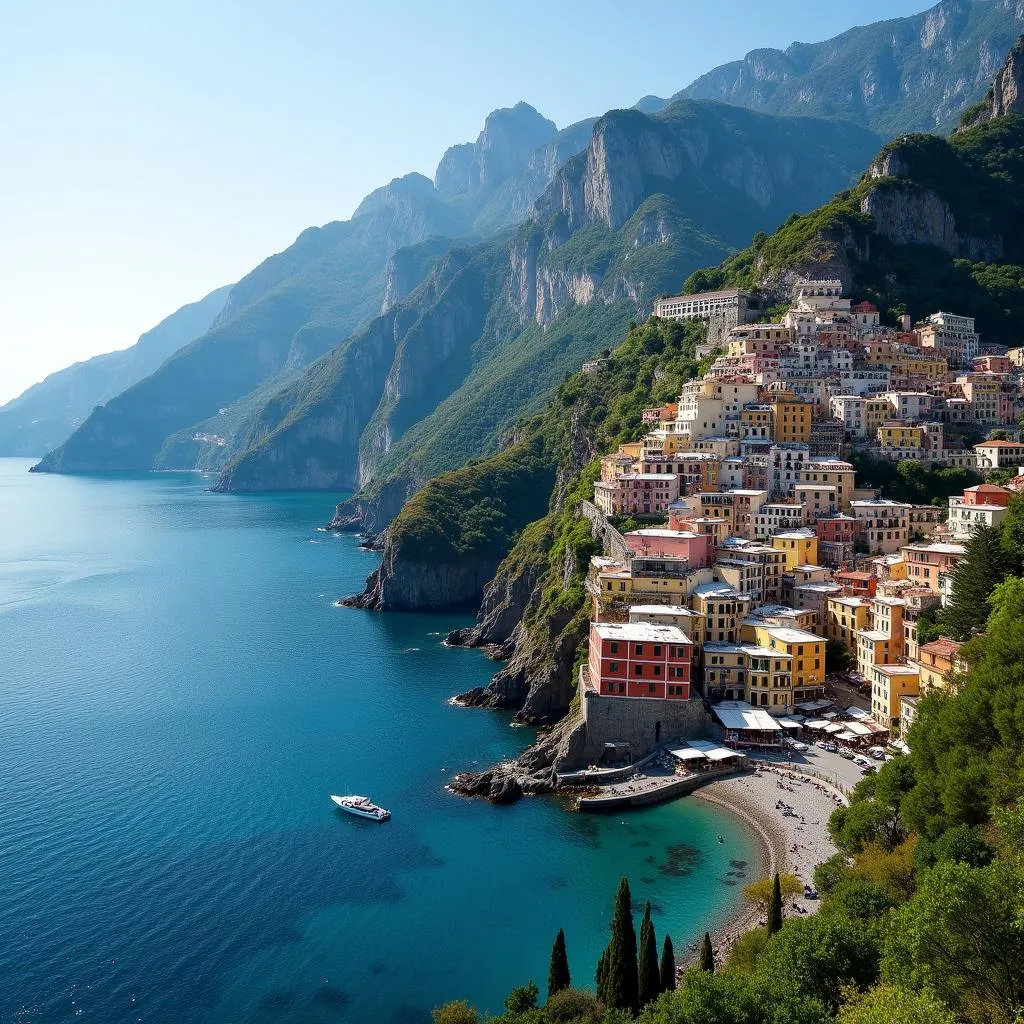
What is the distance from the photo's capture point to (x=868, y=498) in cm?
7438

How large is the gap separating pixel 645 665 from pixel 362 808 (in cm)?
1936

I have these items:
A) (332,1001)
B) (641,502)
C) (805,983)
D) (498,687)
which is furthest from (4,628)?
(805,983)

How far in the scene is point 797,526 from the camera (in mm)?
73312

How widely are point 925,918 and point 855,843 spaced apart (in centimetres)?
1770

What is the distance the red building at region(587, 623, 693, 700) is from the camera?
188 feet

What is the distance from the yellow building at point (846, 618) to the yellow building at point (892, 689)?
5.87 metres

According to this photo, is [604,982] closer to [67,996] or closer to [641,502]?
[67,996]

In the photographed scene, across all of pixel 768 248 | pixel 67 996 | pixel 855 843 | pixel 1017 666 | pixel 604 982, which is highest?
pixel 768 248

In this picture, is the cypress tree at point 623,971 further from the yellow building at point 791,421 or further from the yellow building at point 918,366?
the yellow building at point 918,366

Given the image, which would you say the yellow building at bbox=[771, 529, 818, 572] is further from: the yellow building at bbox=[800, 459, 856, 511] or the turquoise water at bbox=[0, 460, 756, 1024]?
the turquoise water at bbox=[0, 460, 756, 1024]

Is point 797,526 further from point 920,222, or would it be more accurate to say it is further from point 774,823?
point 920,222

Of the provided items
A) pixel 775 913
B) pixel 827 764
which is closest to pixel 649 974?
pixel 775 913

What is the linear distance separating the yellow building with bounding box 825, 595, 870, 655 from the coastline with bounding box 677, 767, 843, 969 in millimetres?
13880

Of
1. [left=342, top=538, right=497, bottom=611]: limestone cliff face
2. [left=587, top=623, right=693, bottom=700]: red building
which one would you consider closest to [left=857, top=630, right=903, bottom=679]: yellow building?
[left=587, top=623, right=693, bottom=700]: red building
